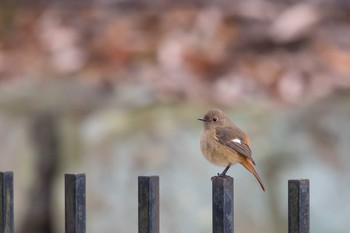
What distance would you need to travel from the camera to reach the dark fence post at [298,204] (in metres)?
2.29

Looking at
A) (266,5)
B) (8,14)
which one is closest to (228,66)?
(266,5)

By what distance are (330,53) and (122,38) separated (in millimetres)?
1283

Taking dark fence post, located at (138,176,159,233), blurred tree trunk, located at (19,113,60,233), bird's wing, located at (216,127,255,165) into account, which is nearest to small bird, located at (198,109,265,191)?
bird's wing, located at (216,127,255,165)

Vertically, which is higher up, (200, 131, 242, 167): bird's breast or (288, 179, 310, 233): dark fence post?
(200, 131, 242, 167): bird's breast

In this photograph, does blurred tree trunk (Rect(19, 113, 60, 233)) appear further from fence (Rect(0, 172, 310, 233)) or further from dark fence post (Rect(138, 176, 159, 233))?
dark fence post (Rect(138, 176, 159, 233))

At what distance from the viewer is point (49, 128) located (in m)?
4.45

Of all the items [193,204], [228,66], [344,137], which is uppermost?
[228,66]

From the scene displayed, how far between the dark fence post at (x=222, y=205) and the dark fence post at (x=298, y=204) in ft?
0.47

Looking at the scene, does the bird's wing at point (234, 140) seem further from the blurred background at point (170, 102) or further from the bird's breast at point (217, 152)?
the blurred background at point (170, 102)

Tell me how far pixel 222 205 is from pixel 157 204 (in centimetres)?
19

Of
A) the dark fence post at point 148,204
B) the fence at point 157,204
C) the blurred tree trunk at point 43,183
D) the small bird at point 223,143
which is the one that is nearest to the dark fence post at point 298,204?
the fence at point 157,204

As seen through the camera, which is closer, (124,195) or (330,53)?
(124,195)

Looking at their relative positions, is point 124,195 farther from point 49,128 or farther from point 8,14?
point 8,14

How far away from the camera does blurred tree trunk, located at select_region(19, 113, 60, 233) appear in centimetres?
440
